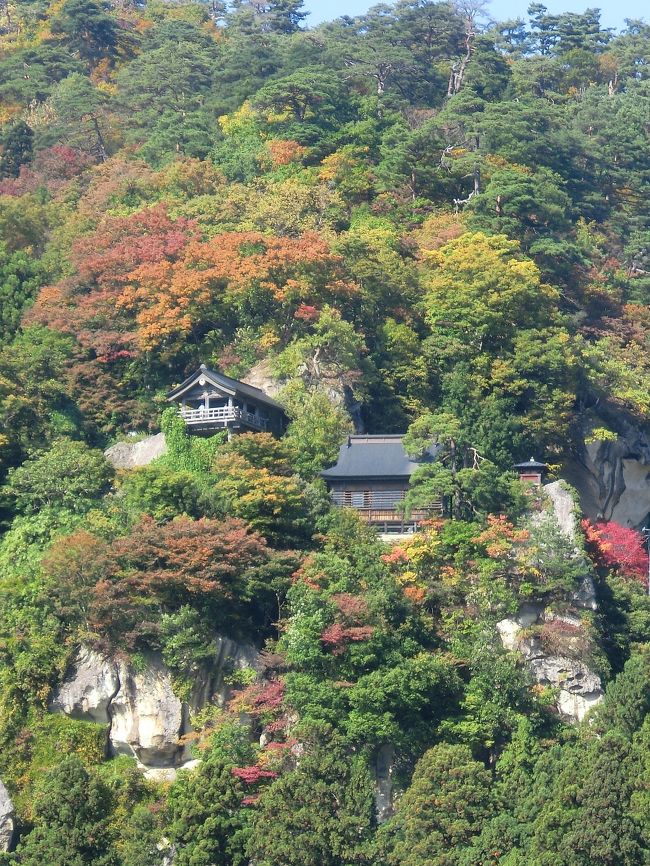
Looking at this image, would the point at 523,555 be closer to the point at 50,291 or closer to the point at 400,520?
the point at 400,520

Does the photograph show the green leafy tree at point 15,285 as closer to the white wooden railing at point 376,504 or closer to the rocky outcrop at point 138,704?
the white wooden railing at point 376,504

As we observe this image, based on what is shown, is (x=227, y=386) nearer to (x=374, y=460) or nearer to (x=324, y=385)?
(x=324, y=385)

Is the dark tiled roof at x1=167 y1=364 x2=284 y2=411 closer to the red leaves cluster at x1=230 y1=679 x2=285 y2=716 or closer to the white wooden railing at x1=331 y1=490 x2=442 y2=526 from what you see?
the white wooden railing at x1=331 y1=490 x2=442 y2=526

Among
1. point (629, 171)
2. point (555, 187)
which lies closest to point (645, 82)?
point (629, 171)

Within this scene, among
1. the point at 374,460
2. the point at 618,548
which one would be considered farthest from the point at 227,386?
the point at 618,548

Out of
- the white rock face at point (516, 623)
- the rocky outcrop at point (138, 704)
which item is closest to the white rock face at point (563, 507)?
A: the white rock face at point (516, 623)

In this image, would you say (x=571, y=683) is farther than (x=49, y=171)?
No
